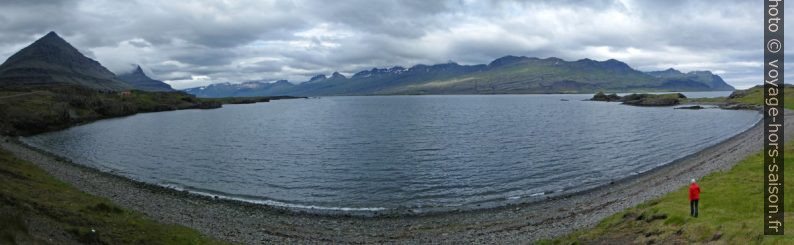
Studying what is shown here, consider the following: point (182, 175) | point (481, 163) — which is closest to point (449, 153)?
point (481, 163)

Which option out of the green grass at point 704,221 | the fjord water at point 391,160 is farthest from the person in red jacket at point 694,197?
the fjord water at point 391,160

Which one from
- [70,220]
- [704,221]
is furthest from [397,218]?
[70,220]

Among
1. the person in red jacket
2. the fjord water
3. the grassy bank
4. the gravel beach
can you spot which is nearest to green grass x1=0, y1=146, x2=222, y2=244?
the gravel beach

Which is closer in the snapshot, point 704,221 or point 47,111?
point 704,221

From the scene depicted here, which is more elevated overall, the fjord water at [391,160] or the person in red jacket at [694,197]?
the person in red jacket at [694,197]

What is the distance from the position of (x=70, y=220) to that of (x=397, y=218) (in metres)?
26.9

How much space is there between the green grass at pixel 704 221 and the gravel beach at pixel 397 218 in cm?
451

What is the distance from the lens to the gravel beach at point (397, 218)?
37.3 m

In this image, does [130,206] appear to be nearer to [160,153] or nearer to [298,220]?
[298,220]

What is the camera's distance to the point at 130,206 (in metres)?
43.9

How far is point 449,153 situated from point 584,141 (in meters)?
32.9

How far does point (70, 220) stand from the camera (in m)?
28.2

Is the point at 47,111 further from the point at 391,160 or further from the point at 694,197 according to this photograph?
the point at 694,197

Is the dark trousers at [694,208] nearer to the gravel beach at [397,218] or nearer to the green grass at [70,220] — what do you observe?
the gravel beach at [397,218]
